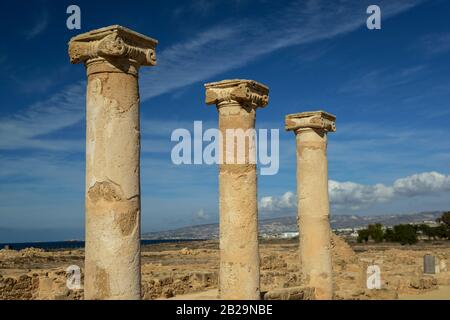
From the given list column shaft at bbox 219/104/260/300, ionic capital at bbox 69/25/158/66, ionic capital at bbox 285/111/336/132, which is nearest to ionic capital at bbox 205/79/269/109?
column shaft at bbox 219/104/260/300

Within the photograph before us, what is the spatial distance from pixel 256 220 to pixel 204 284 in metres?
11.7

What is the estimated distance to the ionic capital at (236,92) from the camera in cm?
1137

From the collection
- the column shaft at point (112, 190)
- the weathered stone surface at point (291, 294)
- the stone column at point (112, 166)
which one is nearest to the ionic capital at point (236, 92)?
the stone column at point (112, 166)

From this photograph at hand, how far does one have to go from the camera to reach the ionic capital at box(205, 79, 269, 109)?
37.3ft

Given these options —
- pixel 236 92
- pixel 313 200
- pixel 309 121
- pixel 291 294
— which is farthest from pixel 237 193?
pixel 309 121

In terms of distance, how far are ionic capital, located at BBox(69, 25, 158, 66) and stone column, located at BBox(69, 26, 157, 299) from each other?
0.05ft

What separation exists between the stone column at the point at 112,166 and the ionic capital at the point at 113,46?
0.6 inches

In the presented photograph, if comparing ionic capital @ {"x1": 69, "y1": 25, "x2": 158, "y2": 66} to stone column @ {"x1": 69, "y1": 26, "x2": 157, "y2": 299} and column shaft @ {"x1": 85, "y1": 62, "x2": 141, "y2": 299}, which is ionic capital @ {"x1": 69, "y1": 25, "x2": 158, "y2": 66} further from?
column shaft @ {"x1": 85, "y1": 62, "x2": 141, "y2": 299}

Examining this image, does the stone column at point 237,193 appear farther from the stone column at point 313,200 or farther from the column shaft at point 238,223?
the stone column at point 313,200

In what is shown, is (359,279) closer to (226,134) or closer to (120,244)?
(226,134)
